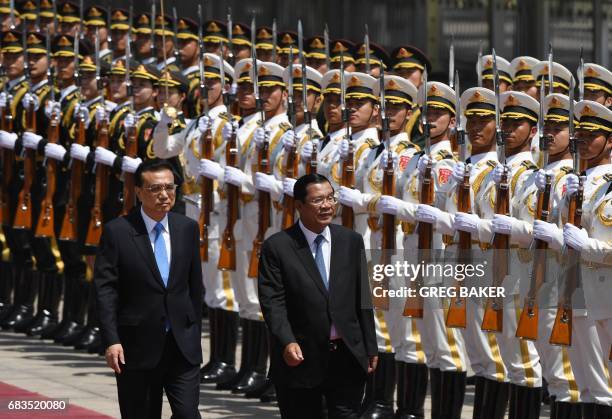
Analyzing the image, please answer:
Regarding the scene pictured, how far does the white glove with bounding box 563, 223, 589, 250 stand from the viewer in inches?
416

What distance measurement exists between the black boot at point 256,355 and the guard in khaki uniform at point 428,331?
153 centimetres

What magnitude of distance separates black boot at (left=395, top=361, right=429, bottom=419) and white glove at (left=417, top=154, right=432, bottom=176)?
1150 mm

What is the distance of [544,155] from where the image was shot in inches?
442

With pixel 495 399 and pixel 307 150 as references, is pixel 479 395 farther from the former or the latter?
pixel 307 150

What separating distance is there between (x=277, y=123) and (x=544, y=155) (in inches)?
115

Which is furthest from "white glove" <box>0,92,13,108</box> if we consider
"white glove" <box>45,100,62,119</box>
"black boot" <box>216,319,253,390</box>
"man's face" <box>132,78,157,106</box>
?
"black boot" <box>216,319,253,390</box>

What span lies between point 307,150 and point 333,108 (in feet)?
1.17

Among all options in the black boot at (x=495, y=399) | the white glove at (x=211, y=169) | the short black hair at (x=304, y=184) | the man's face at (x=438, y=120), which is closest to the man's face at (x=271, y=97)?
the white glove at (x=211, y=169)

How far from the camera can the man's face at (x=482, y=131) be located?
11820mm

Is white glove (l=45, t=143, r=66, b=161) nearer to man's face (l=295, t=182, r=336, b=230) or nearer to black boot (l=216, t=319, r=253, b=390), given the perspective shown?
black boot (l=216, t=319, r=253, b=390)

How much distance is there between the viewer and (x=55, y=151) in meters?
15.7

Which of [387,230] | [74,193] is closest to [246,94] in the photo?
[387,230]

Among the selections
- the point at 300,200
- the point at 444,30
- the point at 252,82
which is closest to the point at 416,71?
the point at 252,82

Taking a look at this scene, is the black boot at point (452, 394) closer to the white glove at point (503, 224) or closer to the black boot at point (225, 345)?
the white glove at point (503, 224)
